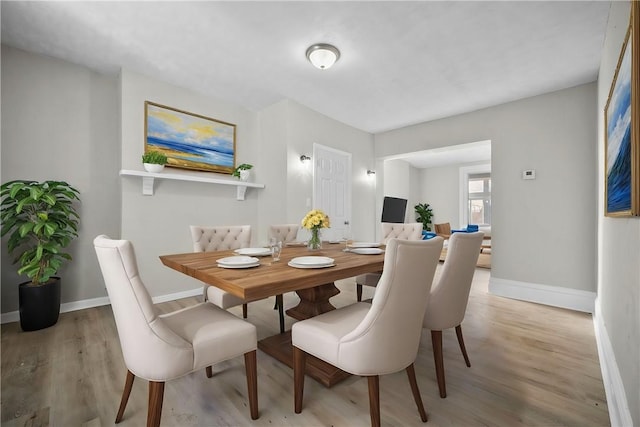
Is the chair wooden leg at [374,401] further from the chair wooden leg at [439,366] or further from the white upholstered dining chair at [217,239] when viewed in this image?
the white upholstered dining chair at [217,239]

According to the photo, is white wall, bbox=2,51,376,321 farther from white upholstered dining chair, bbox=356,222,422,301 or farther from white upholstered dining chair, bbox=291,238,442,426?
white upholstered dining chair, bbox=291,238,442,426

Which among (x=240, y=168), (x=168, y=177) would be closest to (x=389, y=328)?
(x=168, y=177)

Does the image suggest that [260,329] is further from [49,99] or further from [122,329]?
[49,99]

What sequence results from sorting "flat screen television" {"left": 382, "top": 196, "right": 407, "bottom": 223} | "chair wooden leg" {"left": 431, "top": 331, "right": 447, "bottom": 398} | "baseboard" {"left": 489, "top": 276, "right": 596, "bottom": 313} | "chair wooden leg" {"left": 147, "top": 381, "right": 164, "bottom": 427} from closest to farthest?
"chair wooden leg" {"left": 147, "top": 381, "right": 164, "bottom": 427} → "chair wooden leg" {"left": 431, "top": 331, "right": 447, "bottom": 398} → "baseboard" {"left": 489, "top": 276, "right": 596, "bottom": 313} → "flat screen television" {"left": 382, "top": 196, "right": 407, "bottom": 223}

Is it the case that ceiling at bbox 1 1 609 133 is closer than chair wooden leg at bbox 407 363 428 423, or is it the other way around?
chair wooden leg at bbox 407 363 428 423

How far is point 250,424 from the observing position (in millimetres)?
1388

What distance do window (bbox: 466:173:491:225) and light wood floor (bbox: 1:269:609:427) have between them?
6406mm

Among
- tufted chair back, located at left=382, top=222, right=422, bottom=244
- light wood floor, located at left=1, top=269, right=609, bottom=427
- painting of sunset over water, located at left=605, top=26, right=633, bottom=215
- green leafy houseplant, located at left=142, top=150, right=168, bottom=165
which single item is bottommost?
light wood floor, located at left=1, top=269, right=609, bottom=427

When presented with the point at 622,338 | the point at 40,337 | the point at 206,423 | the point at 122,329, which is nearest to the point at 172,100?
the point at 40,337

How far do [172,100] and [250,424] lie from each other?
3481 mm

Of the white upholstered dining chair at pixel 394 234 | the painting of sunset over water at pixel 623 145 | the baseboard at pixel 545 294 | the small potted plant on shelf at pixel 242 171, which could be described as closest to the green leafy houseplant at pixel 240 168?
the small potted plant on shelf at pixel 242 171

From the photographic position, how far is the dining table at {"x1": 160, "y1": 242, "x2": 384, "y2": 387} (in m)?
1.24

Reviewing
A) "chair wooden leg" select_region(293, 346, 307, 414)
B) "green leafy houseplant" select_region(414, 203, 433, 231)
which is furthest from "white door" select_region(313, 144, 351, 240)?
"green leafy houseplant" select_region(414, 203, 433, 231)

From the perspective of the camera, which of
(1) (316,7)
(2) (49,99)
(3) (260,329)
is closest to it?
(1) (316,7)
